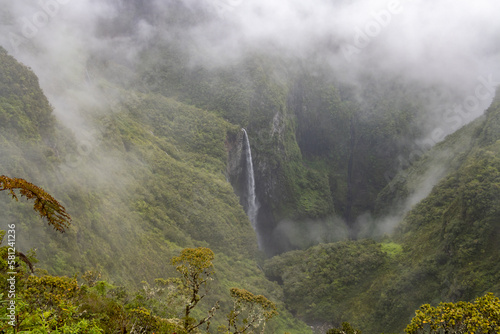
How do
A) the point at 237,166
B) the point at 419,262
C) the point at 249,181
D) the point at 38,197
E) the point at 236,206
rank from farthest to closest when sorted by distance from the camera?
1. the point at 249,181
2. the point at 237,166
3. the point at 236,206
4. the point at 419,262
5. the point at 38,197

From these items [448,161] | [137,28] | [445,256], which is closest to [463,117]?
[448,161]

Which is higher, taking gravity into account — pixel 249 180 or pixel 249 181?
pixel 249 180

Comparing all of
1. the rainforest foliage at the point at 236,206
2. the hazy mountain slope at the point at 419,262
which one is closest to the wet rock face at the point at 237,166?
the rainforest foliage at the point at 236,206

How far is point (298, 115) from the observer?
70312 mm

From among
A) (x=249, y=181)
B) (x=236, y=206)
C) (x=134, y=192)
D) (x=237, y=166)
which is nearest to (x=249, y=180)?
(x=249, y=181)

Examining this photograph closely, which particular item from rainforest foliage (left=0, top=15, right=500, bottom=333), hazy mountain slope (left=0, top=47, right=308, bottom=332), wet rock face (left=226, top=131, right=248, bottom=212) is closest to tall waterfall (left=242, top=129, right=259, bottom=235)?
wet rock face (left=226, top=131, right=248, bottom=212)

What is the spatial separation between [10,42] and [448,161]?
50.6 meters

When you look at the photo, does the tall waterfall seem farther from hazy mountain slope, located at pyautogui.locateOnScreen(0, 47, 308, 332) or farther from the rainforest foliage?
hazy mountain slope, located at pyautogui.locateOnScreen(0, 47, 308, 332)

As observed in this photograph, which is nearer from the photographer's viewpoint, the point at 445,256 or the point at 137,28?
the point at 445,256

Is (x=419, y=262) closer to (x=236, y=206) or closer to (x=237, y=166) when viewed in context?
(x=236, y=206)

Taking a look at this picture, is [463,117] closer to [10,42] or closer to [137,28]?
[137,28]

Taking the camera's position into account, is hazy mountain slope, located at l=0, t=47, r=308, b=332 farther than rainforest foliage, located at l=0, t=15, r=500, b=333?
Yes

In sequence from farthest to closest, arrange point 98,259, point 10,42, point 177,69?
point 177,69 → point 10,42 → point 98,259

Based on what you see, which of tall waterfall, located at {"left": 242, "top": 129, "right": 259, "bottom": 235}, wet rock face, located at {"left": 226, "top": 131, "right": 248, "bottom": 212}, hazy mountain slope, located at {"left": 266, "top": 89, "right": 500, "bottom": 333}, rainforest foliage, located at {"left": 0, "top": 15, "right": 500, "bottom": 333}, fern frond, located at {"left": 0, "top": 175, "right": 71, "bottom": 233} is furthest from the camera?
tall waterfall, located at {"left": 242, "top": 129, "right": 259, "bottom": 235}
